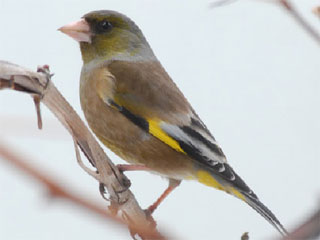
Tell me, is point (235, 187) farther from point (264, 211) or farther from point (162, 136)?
point (162, 136)

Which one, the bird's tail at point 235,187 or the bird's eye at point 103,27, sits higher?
the bird's eye at point 103,27

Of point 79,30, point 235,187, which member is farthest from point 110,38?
point 235,187

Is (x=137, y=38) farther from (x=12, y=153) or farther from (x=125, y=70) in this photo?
(x=12, y=153)

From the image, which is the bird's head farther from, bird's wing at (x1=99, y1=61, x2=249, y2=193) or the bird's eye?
bird's wing at (x1=99, y1=61, x2=249, y2=193)

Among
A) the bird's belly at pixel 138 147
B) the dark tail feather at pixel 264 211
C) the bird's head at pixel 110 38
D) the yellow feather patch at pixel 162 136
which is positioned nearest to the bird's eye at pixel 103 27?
the bird's head at pixel 110 38

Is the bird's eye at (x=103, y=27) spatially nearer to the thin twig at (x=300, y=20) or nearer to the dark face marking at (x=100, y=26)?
the dark face marking at (x=100, y=26)

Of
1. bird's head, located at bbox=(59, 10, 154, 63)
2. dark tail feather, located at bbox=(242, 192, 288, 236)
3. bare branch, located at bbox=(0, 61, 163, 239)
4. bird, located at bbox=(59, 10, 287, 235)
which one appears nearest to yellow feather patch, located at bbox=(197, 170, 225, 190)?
bird, located at bbox=(59, 10, 287, 235)

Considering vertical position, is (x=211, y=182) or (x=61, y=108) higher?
(x=61, y=108)

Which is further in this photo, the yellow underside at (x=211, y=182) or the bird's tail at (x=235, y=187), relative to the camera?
the yellow underside at (x=211, y=182)
